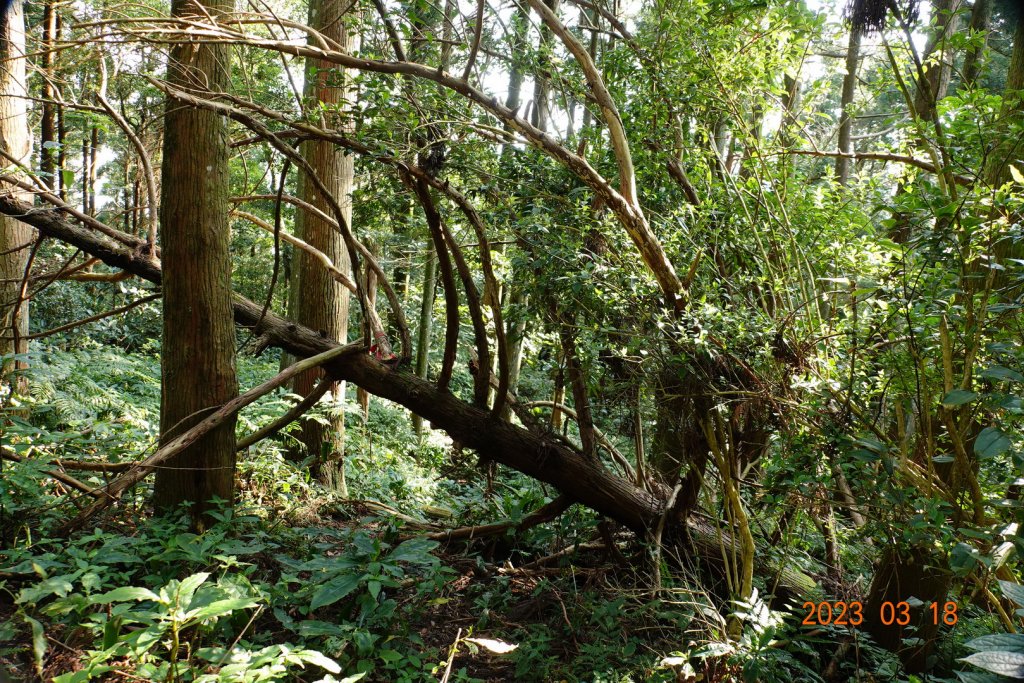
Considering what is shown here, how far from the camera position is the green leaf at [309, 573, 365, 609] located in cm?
304

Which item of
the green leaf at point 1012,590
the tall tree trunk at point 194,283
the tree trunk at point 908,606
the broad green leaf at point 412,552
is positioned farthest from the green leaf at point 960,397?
the tall tree trunk at point 194,283

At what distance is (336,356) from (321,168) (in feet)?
8.27

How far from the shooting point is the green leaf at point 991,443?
1812 millimetres

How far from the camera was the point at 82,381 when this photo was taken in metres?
7.48

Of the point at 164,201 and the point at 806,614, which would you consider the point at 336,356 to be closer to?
the point at 164,201

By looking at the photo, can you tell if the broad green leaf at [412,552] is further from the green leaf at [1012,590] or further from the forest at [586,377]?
the green leaf at [1012,590]

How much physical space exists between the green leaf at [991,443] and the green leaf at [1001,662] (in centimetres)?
78

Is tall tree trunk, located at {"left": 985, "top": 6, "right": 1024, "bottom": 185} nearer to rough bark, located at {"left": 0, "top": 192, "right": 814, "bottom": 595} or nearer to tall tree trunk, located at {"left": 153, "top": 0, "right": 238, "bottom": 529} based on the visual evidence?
rough bark, located at {"left": 0, "top": 192, "right": 814, "bottom": 595}

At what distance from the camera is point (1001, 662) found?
1187 millimetres

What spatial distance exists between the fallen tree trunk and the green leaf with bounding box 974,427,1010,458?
2.95 metres

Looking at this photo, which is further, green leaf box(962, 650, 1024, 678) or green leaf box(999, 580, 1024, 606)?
green leaf box(999, 580, 1024, 606)
